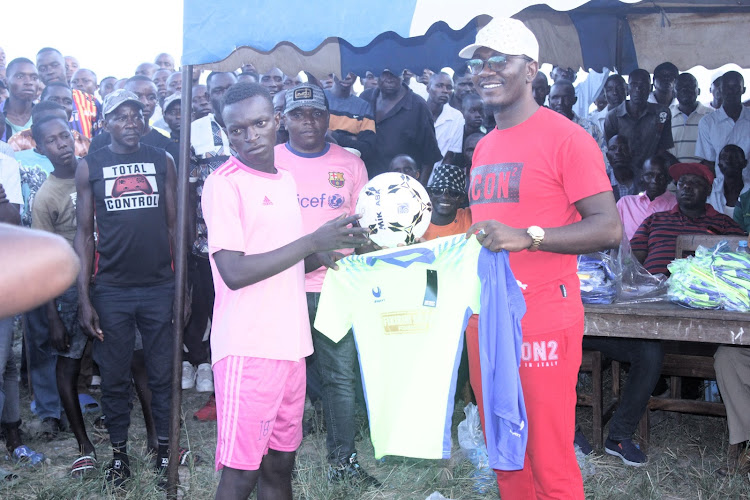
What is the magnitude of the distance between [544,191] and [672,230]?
3.10 metres

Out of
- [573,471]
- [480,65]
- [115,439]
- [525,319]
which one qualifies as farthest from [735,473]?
[115,439]

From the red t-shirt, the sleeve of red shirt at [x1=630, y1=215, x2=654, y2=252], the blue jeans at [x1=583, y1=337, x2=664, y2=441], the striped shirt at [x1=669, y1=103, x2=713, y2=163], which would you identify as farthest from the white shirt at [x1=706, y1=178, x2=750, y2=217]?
the red t-shirt

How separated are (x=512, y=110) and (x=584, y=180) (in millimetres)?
456

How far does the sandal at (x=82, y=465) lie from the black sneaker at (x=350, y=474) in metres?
1.52

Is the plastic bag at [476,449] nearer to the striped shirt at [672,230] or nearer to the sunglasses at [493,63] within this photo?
the striped shirt at [672,230]

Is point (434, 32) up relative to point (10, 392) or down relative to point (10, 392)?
up

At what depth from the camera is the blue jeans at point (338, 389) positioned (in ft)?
14.2

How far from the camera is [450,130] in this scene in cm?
767

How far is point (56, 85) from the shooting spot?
661 centimetres

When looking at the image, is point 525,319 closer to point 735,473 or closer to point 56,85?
point 735,473

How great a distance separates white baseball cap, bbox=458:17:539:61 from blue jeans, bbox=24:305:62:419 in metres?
3.89

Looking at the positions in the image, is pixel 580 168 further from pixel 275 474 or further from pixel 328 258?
pixel 275 474

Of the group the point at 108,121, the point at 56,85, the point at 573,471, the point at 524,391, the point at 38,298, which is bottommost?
the point at 573,471

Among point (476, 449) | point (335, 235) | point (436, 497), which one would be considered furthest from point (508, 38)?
point (476, 449)
